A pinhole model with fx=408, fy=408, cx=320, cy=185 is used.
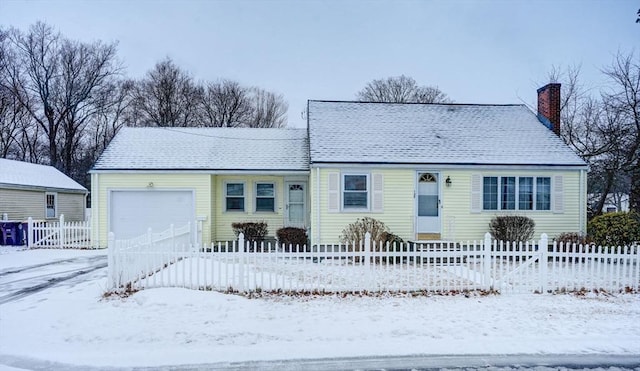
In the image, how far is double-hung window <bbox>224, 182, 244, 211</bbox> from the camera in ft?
53.5


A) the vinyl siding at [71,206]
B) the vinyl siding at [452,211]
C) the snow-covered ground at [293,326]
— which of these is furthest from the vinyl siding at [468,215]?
the vinyl siding at [71,206]

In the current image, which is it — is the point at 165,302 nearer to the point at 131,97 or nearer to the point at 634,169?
the point at 634,169

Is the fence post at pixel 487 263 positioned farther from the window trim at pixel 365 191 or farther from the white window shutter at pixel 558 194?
the white window shutter at pixel 558 194

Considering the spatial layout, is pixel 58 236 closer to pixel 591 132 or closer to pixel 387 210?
pixel 387 210

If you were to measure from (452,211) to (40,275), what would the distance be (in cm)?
1233

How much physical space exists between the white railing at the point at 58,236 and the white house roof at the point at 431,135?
9.58 meters

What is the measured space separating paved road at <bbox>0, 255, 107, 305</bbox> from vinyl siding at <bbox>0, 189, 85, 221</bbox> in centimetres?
830

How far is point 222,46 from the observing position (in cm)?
2733

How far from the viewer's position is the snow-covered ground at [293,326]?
5203 mm

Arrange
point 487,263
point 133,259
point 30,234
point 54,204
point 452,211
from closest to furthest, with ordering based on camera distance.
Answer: point 133,259, point 487,263, point 452,211, point 30,234, point 54,204

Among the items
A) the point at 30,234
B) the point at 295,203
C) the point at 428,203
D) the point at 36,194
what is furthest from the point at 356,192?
the point at 36,194

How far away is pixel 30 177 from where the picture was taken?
20859 millimetres

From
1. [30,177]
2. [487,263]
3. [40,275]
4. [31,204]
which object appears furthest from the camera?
[30,177]

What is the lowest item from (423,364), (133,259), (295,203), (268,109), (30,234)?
(30,234)
